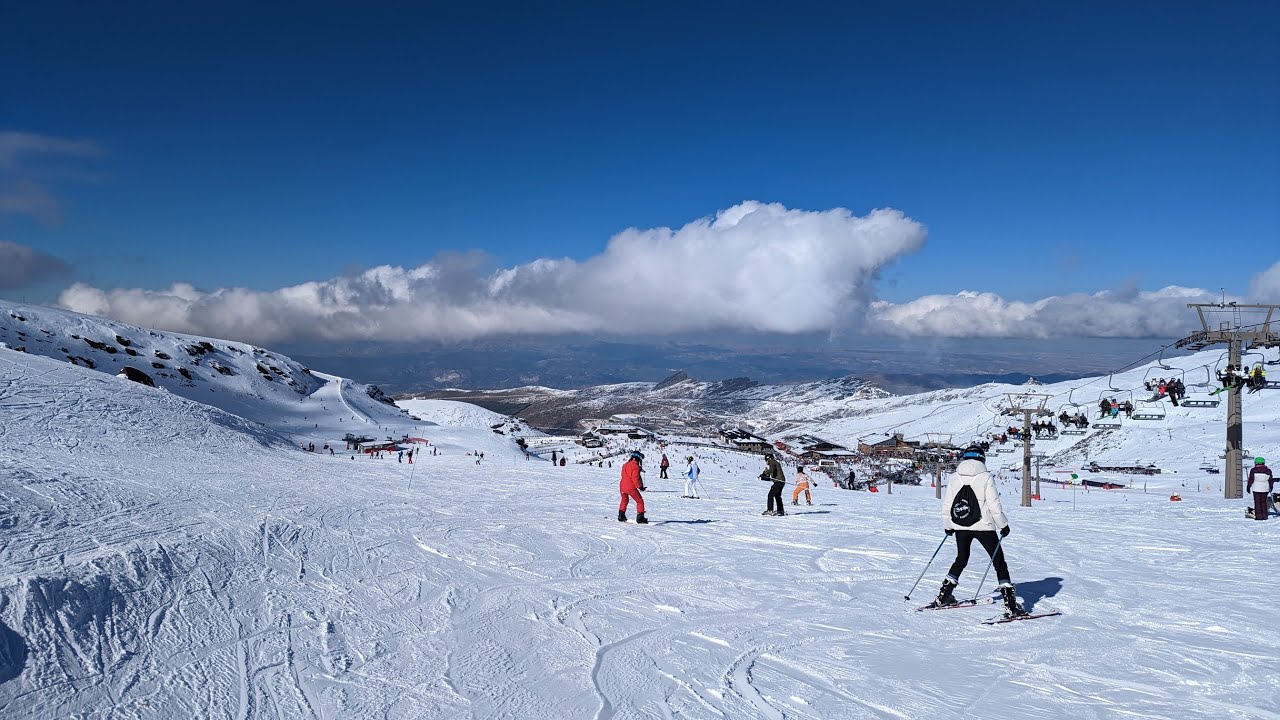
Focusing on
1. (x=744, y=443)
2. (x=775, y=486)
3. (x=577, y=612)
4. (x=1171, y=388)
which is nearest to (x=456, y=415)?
(x=744, y=443)

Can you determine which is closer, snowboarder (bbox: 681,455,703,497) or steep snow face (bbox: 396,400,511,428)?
snowboarder (bbox: 681,455,703,497)

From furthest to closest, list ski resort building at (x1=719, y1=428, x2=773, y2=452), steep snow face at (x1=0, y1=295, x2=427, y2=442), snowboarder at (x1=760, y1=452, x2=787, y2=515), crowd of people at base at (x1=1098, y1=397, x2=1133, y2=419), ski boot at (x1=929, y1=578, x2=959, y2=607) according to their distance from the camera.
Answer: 1. ski resort building at (x1=719, y1=428, x2=773, y2=452)
2. steep snow face at (x1=0, y1=295, x2=427, y2=442)
3. crowd of people at base at (x1=1098, y1=397, x2=1133, y2=419)
4. snowboarder at (x1=760, y1=452, x2=787, y2=515)
5. ski boot at (x1=929, y1=578, x2=959, y2=607)

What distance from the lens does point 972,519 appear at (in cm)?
852

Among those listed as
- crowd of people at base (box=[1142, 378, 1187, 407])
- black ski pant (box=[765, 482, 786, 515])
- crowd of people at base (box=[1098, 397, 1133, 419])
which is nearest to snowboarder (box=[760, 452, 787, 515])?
black ski pant (box=[765, 482, 786, 515])

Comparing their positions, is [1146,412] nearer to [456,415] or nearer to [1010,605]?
[1010,605]

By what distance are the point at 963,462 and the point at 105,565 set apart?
9.69m

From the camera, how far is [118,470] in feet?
61.6

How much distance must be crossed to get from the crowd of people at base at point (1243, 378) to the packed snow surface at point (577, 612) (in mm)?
9887

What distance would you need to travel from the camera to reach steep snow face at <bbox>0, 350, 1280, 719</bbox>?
5.46m

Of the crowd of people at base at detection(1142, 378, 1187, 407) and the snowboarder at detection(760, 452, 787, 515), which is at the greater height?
the crowd of people at base at detection(1142, 378, 1187, 407)

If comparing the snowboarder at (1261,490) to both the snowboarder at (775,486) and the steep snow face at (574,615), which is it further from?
the snowboarder at (775,486)

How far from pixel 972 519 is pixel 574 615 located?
4812 millimetres

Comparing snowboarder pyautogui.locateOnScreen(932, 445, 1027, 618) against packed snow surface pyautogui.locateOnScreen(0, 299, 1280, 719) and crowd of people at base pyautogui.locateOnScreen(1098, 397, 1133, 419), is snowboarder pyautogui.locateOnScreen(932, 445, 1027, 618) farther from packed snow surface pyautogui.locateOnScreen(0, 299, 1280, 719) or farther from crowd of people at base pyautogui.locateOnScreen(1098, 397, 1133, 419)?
crowd of people at base pyautogui.locateOnScreen(1098, 397, 1133, 419)

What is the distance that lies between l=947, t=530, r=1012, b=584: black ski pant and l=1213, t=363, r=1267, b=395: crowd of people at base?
23.8 meters
